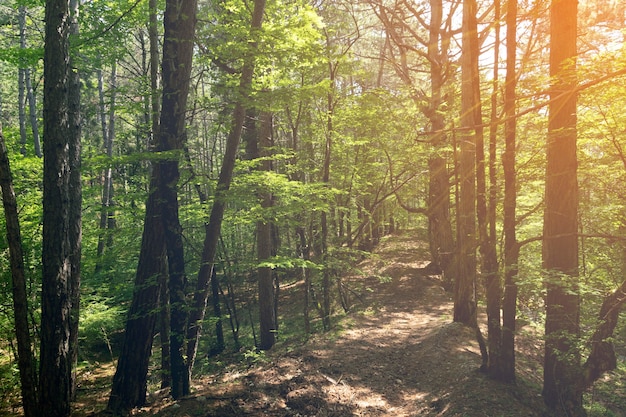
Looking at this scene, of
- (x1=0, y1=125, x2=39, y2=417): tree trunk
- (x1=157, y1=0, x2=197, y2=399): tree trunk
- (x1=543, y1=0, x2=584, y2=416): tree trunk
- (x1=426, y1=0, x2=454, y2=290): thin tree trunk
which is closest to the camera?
(x1=0, y1=125, x2=39, y2=417): tree trunk

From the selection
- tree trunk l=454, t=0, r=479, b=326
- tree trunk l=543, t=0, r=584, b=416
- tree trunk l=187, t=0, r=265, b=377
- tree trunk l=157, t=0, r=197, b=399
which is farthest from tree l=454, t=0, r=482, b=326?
tree trunk l=157, t=0, r=197, b=399

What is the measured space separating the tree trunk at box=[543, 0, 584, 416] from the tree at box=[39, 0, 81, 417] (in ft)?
24.6

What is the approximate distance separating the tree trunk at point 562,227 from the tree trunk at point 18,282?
311 inches

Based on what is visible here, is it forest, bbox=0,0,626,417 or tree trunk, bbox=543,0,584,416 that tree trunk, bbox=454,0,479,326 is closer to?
forest, bbox=0,0,626,417

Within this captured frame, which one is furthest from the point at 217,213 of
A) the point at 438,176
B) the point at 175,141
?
the point at 438,176

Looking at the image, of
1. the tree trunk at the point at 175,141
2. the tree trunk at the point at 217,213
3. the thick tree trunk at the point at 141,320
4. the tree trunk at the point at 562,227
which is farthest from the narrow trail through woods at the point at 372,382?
the tree trunk at the point at 217,213

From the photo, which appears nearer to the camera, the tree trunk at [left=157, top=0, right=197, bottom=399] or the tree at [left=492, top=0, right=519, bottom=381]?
the tree at [left=492, top=0, right=519, bottom=381]

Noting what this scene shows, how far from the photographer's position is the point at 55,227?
220 inches

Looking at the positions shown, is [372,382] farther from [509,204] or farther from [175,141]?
[175,141]

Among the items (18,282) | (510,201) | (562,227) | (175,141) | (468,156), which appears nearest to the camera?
(18,282)

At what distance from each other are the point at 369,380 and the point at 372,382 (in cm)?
8

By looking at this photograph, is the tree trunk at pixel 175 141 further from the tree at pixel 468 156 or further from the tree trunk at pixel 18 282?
the tree at pixel 468 156

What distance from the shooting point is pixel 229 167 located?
26.6 feet

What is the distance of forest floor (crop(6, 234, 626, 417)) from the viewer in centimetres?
652
